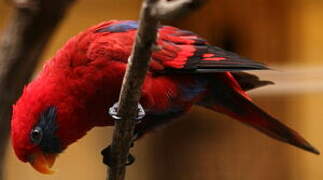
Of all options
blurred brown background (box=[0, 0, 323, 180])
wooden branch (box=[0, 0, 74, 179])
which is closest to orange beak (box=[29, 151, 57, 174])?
wooden branch (box=[0, 0, 74, 179])

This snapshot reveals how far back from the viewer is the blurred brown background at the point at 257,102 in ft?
10.1

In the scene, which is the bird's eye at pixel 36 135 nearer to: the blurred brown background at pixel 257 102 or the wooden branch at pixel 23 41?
the wooden branch at pixel 23 41

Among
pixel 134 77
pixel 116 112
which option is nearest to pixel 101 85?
pixel 116 112

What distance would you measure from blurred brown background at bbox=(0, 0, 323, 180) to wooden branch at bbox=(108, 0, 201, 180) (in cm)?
149

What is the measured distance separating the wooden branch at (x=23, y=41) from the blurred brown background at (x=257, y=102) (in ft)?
3.91

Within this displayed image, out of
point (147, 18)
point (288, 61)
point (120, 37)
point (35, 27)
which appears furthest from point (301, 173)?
point (147, 18)

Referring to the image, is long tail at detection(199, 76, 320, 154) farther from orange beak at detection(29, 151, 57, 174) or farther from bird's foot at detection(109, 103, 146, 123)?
orange beak at detection(29, 151, 57, 174)

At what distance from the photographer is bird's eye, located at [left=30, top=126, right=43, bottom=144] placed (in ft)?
5.93

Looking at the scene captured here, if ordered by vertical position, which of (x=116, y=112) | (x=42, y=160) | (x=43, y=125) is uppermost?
(x=116, y=112)

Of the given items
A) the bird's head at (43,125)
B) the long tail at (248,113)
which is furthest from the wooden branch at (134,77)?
the long tail at (248,113)

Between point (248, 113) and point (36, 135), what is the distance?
72 cm

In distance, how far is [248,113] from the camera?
221 centimetres

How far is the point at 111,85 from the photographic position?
189 centimetres

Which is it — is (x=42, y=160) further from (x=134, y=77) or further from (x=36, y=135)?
(x=134, y=77)
